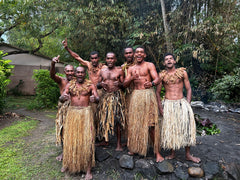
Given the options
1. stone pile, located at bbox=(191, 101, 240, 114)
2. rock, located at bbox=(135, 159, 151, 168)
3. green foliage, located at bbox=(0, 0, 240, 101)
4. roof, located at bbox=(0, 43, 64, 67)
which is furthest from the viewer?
roof, located at bbox=(0, 43, 64, 67)

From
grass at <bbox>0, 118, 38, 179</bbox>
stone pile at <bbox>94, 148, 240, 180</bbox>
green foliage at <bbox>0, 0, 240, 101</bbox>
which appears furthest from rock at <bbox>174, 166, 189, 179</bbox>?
green foliage at <bbox>0, 0, 240, 101</bbox>

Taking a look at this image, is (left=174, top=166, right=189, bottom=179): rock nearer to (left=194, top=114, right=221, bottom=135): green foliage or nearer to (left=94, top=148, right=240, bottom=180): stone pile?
(left=94, top=148, right=240, bottom=180): stone pile

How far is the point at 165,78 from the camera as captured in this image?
2.49 meters

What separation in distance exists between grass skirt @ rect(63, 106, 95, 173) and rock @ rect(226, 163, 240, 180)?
1.80m

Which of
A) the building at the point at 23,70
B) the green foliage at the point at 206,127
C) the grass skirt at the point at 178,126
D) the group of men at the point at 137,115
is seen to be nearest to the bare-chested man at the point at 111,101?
the group of men at the point at 137,115

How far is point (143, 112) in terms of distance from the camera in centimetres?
247

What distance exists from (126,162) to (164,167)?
0.52 meters

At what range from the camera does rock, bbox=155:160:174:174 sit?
2.25 m

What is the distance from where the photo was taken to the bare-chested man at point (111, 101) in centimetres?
273

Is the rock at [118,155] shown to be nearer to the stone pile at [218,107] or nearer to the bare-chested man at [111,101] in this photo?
the bare-chested man at [111,101]

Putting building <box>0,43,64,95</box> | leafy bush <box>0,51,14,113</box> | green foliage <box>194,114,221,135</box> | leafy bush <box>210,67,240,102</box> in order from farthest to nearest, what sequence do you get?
1. building <box>0,43,64,95</box>
2. leafy bush <box>210,67,240,102</box>
3. leafy bush <box>0,51,14,113</box>
4. green foliage <box>194,114,221,135</box>

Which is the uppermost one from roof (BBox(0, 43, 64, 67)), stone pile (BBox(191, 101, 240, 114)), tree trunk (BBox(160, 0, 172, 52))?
tree trunk (BBox(160, 0, 172, 52))

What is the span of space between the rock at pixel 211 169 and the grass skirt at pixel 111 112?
1.28m

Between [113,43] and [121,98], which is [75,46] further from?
[121,98]
